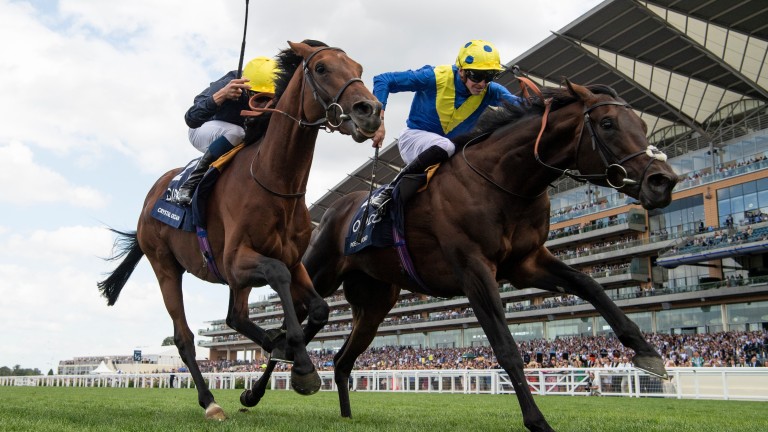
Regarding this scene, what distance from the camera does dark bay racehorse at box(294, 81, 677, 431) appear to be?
4.29 meters

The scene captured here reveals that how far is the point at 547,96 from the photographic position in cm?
500

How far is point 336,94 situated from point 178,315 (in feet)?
9.52

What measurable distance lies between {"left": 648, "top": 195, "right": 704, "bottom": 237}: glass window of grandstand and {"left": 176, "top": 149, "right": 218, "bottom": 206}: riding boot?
129 ft

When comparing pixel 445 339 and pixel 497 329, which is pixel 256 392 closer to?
pixel 497 329

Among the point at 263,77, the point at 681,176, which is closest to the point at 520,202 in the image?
the point at 263,77

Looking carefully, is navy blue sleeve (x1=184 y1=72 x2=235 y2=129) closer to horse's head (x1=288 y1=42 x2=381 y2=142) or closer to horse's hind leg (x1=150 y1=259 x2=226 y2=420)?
horse's head (x1=288 y1=42 x2=381 y2=142)

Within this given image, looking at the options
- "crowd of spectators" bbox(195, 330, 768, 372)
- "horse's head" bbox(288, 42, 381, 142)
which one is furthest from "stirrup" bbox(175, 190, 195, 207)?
"crowd of spectators" bbox(195, 330, 768, 372)

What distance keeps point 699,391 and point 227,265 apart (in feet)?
47.3

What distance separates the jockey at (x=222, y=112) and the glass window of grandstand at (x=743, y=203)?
3651 centimetres

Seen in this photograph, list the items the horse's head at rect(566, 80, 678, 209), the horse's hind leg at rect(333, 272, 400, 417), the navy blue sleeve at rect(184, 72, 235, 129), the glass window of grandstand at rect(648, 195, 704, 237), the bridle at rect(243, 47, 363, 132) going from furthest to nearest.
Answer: the glass window of grandstand at rect(648, 195, 704, 237), the horse's hind leg at rect(333, 272, 400, 417), the navy blue sleeve at rect(184, 72, 235, 129), the bridle at rect(243, 47, 363, 132), the horse's head at rect(566, 80, 678, 209)

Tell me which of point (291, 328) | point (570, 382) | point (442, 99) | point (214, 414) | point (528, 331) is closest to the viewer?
point (291, 328)

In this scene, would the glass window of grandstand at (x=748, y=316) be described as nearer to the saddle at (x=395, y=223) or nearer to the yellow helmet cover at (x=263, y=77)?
the saddle at (x=395, y=223)

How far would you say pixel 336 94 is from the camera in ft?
15.2

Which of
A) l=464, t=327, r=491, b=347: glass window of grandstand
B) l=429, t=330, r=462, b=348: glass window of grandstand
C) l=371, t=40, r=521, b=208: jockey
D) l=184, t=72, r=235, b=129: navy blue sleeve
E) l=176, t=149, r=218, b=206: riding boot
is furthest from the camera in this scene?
l=429, t=330, r=462, b=348: glass window of grandstand
